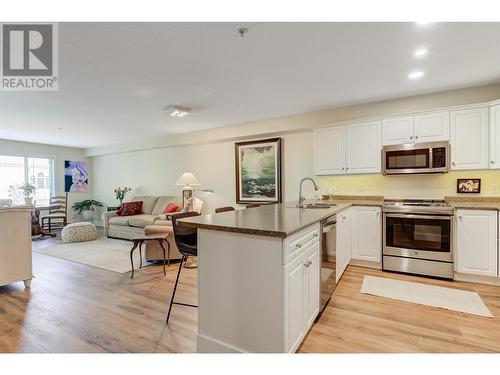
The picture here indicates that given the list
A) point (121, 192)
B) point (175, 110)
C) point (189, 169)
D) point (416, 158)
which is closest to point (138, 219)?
point (189, 169)

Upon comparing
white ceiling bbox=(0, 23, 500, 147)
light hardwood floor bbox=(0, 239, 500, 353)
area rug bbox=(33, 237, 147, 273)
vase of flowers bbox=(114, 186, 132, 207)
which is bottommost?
area rug bbox=(33, 237, 147, 273)

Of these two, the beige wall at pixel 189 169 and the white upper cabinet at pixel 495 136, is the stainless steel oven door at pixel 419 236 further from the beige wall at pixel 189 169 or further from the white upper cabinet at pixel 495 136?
the beige wall at pixel 189 169

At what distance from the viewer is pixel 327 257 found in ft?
7.59

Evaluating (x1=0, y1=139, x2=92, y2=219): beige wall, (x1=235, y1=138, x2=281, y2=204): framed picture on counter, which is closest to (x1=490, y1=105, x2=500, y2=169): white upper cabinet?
(x1=235, y1=138, x2=281, y2=204): framed picture on counter

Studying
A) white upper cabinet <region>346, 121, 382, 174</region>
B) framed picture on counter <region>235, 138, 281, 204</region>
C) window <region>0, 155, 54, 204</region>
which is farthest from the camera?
window <region>0, 155, 54, 204</region>

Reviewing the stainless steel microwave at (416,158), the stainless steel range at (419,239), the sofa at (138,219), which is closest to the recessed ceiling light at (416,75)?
the stainless steel microwave at (416,158)

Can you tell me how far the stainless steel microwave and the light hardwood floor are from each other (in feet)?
4.86

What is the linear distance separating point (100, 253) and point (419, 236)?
204 inches

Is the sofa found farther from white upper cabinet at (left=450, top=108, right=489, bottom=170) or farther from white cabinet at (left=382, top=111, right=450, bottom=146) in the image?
white upper cabinet at (left=450, top=108, right=489, bottom=170)

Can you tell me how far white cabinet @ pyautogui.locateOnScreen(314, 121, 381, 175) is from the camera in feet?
12.1

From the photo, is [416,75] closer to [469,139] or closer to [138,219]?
[469,139]

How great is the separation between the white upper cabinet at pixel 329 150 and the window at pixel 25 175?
761 cm

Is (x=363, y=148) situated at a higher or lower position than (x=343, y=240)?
higher
